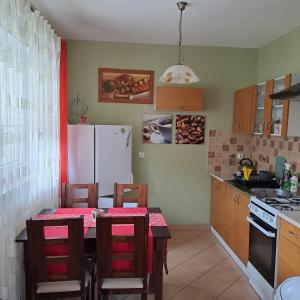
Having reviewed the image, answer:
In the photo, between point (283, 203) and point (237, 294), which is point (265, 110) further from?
point (237, 294)

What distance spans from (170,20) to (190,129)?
1.56 meters

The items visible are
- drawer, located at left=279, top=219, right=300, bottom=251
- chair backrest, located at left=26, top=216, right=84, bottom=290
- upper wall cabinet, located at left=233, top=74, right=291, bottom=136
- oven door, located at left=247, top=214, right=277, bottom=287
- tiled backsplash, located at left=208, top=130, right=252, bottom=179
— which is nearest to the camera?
chair backrest, located at left=26, top=216, right=84, bottom=290

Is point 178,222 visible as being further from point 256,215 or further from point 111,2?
point 111,2

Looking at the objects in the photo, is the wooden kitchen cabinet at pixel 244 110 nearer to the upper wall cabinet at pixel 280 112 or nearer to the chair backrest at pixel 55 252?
the upper wall cabinet at pixel 280 112

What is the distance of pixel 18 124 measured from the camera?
218 centimetres

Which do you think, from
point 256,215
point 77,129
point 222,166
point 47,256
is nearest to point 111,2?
point 77,129

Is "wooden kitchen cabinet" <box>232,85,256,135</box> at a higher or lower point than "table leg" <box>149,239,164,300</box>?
higher

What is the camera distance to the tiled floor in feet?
8.87

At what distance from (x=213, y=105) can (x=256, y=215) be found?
6.34 ft

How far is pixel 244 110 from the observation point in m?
3.80

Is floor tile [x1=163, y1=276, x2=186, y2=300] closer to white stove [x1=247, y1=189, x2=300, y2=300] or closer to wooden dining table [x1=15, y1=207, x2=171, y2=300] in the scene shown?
wooden dining table [x1=15, y1=207, x2=171, y2=300]

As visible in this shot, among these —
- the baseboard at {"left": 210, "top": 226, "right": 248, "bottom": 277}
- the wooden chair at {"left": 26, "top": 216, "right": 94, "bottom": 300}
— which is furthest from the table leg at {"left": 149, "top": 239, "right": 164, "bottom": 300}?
the baseboard at {"left": 210, "top": 226, "right": 248, "bottom": 277}

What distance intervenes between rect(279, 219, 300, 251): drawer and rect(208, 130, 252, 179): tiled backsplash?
6.29 feet

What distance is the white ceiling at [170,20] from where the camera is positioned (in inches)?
105
